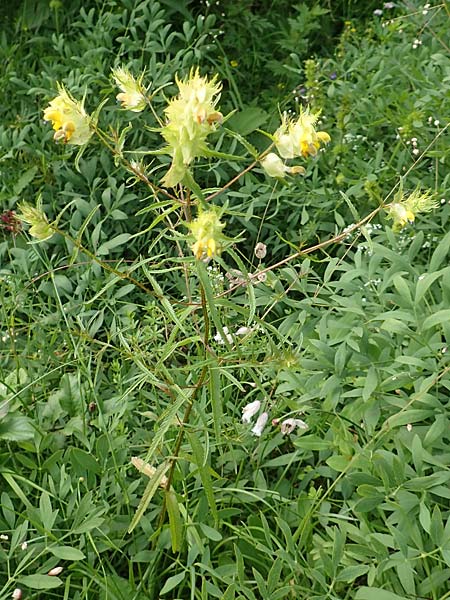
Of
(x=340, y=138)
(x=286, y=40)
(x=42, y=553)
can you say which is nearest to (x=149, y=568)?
(x=42, y=553)

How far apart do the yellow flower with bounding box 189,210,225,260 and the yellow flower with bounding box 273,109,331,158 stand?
0.22 meters

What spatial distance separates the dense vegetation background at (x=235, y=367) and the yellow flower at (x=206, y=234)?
9 centimetres

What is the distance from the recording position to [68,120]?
1326mm

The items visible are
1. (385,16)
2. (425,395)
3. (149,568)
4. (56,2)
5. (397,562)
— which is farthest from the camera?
(385,16)

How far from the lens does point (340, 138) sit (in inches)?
102

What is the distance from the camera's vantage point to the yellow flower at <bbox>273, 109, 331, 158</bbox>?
1.34m

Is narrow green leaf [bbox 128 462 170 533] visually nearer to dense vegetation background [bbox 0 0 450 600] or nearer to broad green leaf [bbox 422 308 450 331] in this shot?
dense vegetation background [bbox 0 0 450 600]

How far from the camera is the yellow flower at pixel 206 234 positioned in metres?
1.19

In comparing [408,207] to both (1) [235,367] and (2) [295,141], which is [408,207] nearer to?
(2) [295,141]

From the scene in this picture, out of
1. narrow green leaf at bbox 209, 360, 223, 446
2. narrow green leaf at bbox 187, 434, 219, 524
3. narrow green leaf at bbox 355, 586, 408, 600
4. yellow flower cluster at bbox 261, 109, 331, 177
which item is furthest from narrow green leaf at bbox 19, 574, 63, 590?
yellow flower cluster at bbox 261, 109, 331, 177

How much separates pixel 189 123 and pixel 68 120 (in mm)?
229

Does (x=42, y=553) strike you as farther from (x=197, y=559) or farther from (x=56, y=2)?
(x=56, y=2)

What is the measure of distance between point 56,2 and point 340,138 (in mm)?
1122

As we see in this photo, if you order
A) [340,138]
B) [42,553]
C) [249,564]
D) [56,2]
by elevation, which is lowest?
[249,564]
